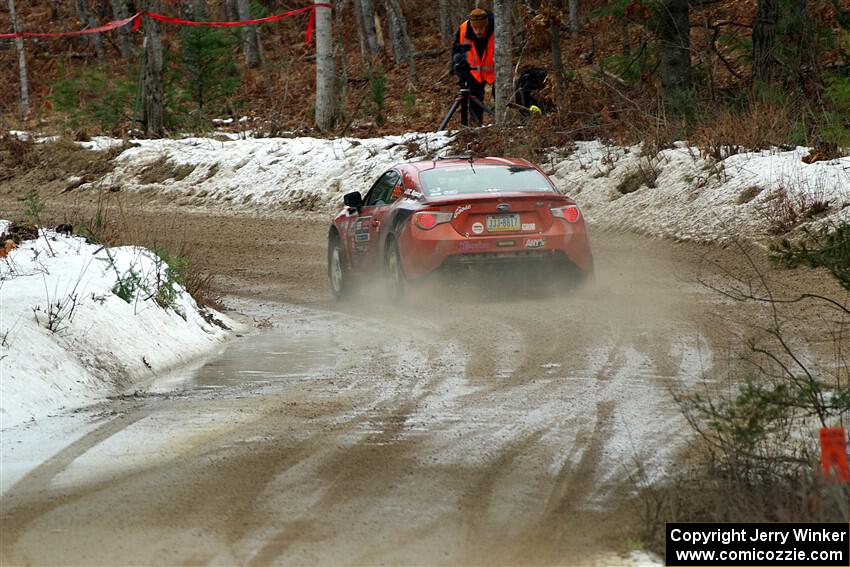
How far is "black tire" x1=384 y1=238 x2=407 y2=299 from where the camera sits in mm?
12461

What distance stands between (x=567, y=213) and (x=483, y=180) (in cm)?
97

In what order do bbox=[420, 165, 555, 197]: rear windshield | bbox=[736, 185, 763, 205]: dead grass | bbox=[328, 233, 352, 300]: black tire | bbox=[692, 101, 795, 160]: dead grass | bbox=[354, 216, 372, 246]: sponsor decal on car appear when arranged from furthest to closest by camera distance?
bbox=[692, 101, 795, 160]: dead grass → bbox=[736, 185, 763, 205]: dead grass → bbox=[328, 233, 352, 300]: black tire → bbox=[354, 216, 372, 246]: sponsor decal on car → bbox=[420, 165, 555, 197]: rear windshield

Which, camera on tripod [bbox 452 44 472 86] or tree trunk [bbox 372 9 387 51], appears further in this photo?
tree trunk [bbox 372 9 387 51]

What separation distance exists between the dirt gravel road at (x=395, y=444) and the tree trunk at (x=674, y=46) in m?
9.61

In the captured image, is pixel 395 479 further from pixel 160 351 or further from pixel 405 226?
pixel 405 226

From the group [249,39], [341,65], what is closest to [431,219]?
[341,65]

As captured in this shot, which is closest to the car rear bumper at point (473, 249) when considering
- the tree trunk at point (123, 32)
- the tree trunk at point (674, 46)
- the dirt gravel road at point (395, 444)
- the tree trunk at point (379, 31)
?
the dirt gravel road at point (395, 444)

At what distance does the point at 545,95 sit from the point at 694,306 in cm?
1105

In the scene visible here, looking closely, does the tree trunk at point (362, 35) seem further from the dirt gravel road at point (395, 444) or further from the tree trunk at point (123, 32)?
the dirt gravel road at point (395, 444)

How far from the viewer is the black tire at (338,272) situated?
548 inches

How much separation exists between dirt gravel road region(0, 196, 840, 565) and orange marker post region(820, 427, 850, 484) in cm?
84

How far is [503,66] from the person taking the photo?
22.1 m

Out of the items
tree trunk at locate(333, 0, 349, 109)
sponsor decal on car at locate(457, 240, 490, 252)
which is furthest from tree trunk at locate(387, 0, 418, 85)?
sponsor decal on car at locate(457, 240, 490, 252)

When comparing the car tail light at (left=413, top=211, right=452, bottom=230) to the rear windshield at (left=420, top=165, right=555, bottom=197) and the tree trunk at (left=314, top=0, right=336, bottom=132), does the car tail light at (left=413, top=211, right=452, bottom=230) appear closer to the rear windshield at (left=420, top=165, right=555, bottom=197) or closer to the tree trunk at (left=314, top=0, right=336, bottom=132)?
the rear windshield at (left=420, top=165, right=555, bottom=197)
